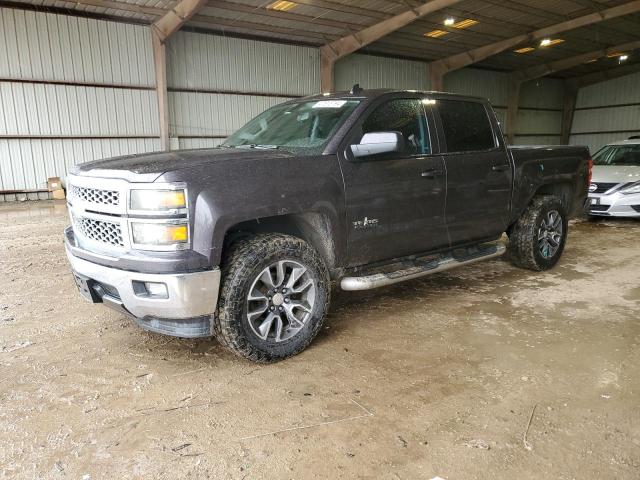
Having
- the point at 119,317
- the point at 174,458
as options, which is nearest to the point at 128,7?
the point at 119,317

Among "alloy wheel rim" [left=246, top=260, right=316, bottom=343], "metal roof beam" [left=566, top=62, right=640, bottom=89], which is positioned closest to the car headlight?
"alloy wheel rim" [left=246, top=260, right=316, bottom=343]

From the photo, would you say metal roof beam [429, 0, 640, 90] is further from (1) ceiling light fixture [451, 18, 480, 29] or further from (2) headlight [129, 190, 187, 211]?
(2) headlight [129, 190, 187, 211]

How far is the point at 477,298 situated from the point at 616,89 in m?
26.5

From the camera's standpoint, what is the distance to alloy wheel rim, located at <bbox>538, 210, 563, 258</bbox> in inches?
207

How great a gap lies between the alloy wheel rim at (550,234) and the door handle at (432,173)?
1.86 metres

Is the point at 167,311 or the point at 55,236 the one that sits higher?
the point at 167,311

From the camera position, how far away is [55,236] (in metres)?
8.05

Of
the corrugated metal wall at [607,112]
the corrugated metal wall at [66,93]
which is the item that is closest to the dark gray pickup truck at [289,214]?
the corrugated metal wall at [66,93]

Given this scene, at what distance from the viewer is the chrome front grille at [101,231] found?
9.65 feet

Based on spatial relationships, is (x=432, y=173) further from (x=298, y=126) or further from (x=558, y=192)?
(x=558, y=192)

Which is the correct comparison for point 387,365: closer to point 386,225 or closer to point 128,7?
point 386,225

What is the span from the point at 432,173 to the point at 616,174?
6598 millimetres

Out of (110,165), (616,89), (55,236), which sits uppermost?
(616,89)

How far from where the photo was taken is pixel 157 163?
9.62 feet
